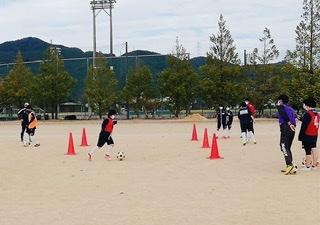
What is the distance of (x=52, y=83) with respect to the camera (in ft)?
140

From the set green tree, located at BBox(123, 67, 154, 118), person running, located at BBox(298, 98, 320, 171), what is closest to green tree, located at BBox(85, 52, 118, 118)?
green tree, located at BBox(123, 67, 154, 118)

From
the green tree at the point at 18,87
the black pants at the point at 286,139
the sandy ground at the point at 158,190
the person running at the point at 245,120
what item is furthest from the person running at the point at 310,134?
the green tree at the point at 18,87

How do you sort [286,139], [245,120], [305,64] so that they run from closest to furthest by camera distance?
[286,139]
[245,120]
[305,64]

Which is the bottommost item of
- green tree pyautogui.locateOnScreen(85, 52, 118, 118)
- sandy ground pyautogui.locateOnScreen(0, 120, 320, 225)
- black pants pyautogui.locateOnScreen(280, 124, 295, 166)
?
sandy ground pyautogui.locateOnScreen(0, 120, 320, 225)

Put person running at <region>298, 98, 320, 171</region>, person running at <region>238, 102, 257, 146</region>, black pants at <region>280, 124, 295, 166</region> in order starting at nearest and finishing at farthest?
1. black pants at <region>280, 124, 295, 166</region>
2. person running at <region>298, 98, 320, 171</region>
3. person running at <region>238, 102, 257, 146</region>

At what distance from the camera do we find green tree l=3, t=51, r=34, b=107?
145 feet

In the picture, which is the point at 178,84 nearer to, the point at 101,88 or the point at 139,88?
the point at 139,88

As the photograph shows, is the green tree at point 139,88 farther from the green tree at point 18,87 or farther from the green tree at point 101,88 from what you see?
the green tree at point 18,87

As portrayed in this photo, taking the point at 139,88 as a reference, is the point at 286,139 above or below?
below

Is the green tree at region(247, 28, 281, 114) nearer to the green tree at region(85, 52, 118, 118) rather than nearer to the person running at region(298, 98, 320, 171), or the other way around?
the green tree at region(85, 52, 118, 118)

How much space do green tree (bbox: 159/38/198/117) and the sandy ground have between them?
2640cm

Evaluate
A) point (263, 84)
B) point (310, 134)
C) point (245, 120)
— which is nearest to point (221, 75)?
point (263, 84)

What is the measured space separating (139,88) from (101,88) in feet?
11.0

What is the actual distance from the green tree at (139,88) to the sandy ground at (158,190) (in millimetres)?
28170
